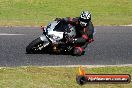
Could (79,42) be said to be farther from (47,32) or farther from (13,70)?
(13,70)

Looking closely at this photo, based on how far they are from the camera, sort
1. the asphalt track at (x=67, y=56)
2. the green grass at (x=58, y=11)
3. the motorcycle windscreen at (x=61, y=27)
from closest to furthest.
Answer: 1. the asphalt track at (x=67, y=56)
2. the motorcycle windscreen at (x=61, y=27)
3. the green grass at (x=58, y=11)

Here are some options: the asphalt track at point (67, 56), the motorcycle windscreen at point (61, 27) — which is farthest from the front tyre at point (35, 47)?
the motorcycle windscreen at point (61, 27)

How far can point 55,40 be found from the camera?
50.5ft

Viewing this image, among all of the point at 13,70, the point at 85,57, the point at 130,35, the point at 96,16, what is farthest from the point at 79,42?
the point at 96,16

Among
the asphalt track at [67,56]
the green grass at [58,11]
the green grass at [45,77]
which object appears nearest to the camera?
the green grass at [45,77]

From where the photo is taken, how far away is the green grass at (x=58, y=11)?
26075 millimetres

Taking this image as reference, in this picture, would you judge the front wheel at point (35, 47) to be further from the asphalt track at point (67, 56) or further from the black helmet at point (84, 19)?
the black helmet at point (84, 19)

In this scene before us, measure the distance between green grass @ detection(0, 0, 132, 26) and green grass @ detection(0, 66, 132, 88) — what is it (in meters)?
11.6

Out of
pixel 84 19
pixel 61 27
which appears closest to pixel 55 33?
pixel 61 27

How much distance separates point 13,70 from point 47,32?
3.88 meters

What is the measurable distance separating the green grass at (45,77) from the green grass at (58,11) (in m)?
11.6

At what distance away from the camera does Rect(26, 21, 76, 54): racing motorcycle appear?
15.2 meters

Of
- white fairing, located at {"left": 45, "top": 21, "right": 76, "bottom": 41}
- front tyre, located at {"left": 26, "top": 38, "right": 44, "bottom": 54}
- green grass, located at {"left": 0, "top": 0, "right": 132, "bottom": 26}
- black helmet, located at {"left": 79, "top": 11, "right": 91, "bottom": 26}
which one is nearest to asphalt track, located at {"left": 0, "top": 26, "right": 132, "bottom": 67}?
front tyre, located at {"left": 26, "top": 38, "right": 44, "bottom": 54}

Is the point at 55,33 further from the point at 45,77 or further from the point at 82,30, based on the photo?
the point at 45,77
